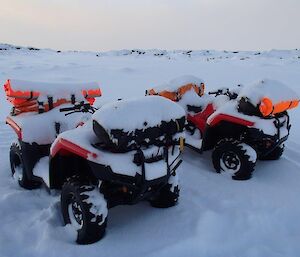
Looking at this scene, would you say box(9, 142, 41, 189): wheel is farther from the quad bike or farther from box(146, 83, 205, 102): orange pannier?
box(146, 83, 205, 102): orange pannier

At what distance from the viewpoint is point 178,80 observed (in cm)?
598

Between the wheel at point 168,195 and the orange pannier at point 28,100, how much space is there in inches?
62.2

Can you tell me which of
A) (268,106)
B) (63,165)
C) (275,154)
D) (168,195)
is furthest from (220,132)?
(63,165)

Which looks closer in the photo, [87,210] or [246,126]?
[87,210]

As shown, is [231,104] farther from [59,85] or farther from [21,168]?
[21,168]

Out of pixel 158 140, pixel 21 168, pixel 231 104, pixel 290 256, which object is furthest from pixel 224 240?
pixel 21 168

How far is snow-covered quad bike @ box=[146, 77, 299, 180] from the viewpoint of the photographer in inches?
184

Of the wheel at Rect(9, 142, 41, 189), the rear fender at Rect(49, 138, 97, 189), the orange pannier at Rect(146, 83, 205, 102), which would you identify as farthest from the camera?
the orange pannier at Rect(146, 83, 205, 102)

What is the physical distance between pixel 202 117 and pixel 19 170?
101 inches

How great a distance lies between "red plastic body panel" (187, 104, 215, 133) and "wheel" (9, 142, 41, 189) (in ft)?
7.68

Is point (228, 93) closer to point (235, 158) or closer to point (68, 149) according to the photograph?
point (235, 158)

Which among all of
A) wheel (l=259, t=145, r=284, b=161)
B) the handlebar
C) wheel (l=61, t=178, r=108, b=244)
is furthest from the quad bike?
wheel (l=259, t=145, r=284, b=161)

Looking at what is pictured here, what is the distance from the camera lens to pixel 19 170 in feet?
15.6

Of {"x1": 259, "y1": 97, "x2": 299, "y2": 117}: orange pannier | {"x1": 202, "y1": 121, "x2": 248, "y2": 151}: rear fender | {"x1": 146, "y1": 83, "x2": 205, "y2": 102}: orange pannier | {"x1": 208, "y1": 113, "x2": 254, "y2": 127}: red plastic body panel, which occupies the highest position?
{"x1": 259, "y1": 97, "x2": 299, "y2": 117}: orange pannier
